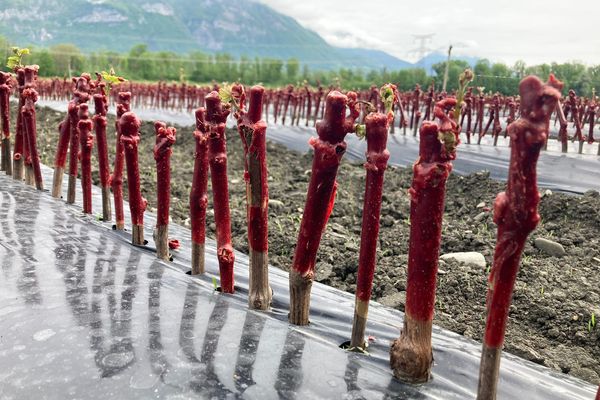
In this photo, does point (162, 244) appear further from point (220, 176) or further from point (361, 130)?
point (361, 130)

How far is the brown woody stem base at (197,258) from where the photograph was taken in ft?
8.74

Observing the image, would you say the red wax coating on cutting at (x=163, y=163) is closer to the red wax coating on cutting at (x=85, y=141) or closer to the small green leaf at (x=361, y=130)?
the red wax coating on cutting at (x=85, y=141)

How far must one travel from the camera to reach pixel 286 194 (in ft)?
22.1

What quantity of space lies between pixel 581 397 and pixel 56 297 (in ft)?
7.09

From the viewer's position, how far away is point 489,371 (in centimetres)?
142

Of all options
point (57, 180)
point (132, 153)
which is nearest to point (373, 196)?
point (132, 153)

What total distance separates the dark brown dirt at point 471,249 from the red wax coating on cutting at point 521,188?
1.57 meters

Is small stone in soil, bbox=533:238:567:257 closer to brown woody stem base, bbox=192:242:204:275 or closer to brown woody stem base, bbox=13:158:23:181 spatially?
brown woody stem base, bbox=192:242:204:275

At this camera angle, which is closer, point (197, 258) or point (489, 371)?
point (489, 371)

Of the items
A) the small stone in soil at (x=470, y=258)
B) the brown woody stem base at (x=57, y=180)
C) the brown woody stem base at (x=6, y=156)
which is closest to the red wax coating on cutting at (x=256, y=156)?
the small stone in soil at (x=470, y=258)

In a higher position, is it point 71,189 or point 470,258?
point 71,189

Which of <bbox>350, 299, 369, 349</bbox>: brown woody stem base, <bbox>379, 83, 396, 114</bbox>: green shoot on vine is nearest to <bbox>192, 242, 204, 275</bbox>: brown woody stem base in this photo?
<bbox>350, 299, 369, 349</bbox>: brown woody stem base

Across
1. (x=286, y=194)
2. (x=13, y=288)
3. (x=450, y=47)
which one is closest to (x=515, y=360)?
(x=13, y=288)

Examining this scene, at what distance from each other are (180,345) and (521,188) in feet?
4.16
